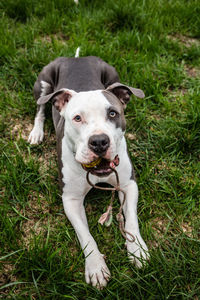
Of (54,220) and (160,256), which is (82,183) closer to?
(54,220)

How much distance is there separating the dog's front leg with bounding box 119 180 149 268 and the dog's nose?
0.77 metres

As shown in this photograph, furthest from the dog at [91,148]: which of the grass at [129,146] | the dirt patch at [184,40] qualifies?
the dirt patch at [184,40]

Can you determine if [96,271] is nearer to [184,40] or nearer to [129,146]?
[129,146]

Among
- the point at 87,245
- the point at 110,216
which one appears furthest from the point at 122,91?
the point at 87,245

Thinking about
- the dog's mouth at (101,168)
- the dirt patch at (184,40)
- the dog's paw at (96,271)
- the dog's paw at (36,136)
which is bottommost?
the dog's paw at (96,271)

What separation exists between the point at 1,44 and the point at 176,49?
2.63 metres

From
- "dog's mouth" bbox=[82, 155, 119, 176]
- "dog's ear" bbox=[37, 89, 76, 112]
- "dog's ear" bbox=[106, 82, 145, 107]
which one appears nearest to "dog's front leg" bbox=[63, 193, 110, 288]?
"dog's mouth" bbox=[82, 155, 119, 176]

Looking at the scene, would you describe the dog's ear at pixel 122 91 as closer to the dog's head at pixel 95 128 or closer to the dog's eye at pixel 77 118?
the dog's head at pixel 95 128

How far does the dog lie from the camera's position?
7.49 feet

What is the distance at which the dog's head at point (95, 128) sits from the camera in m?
2.21

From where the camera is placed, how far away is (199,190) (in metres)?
2.90

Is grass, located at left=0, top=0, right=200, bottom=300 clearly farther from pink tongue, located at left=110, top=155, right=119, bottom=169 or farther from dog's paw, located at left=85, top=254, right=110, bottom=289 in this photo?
pink tongue, located at left=110, top=155, right=119, bottom=169

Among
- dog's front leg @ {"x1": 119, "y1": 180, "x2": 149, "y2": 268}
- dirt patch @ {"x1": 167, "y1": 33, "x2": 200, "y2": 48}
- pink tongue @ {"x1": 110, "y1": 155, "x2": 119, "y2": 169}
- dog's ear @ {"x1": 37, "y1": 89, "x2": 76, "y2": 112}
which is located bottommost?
dog's front leg @ {"x1": 119, "y1": 180, "x2": 149, "y2": 268}

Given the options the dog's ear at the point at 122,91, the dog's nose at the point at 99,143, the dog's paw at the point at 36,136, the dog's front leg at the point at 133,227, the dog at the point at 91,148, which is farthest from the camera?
the dog's paw at the point at 36,136
